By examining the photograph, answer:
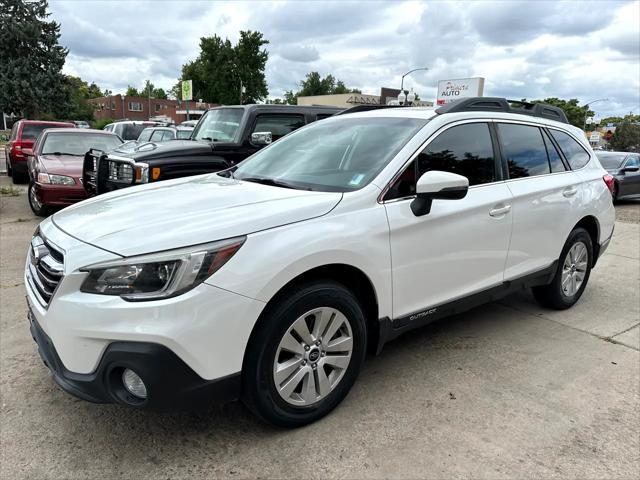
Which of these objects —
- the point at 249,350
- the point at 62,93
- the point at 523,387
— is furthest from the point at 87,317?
the point at 62,93

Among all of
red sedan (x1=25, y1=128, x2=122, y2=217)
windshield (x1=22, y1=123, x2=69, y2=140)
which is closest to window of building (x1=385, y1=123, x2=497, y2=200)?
red sedan (x1=25, y1=128, x2=122, y2=217)

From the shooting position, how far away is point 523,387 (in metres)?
3.28

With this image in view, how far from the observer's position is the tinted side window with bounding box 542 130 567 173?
4.32 m

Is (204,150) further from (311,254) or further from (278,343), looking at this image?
(278,343)

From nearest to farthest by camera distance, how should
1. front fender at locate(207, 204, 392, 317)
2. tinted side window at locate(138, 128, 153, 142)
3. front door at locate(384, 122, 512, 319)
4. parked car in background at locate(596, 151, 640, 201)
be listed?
front fender at locate(207, 204, 392, 317) → front door at locate(384, 122, 512, 319) → parked car in background at locate(596, 151, 640, 201) → tinted side window at locate(138, 128, 153, 142)

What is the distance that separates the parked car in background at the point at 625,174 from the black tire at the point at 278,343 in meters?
12.8

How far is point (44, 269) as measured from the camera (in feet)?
8.48

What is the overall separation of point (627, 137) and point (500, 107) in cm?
4967

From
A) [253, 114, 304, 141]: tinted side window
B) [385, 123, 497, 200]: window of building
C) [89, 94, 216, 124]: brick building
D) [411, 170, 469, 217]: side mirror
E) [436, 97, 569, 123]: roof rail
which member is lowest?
[411, 170, 469, 217]: side mirror

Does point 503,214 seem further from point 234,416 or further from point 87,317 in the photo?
point 87,317

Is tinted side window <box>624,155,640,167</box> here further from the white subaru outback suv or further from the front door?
the front door

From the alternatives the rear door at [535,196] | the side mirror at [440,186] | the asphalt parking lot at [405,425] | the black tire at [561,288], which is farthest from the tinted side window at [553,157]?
the side mirror at [440,186]

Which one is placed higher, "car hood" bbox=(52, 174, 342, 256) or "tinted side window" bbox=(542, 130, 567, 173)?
"tinted side window" bbox=(542, 130, 567, 173)

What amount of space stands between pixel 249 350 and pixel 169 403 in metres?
0.42
